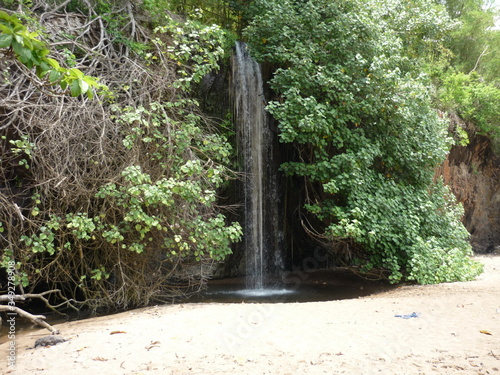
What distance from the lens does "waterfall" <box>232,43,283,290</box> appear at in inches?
363

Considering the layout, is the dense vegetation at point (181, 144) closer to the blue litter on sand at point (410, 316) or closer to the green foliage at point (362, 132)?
the green foliage at point (362, 132)

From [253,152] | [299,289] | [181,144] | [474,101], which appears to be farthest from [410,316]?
[474,101]

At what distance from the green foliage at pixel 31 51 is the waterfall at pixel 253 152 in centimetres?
691

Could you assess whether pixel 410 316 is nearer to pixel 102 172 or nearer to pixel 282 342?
pixel 282 342

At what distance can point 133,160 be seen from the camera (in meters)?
6.07

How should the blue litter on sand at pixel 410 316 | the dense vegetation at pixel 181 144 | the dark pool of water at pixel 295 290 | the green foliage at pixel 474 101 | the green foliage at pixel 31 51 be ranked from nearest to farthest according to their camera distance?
the green foliage at pixel 31 51 < the blue litter on sand at pixel 410 316 < the dense vegetation at pixel 181 144 < the dark pool of water at pixel 295 290 < the green foliage at pixel 474 101

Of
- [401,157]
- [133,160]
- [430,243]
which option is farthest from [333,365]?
[401,157]

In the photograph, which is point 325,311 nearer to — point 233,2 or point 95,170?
point 95,170

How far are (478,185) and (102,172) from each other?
1335 centimetres

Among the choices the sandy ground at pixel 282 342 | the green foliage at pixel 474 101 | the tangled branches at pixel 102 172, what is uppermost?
the green foliage at pixel 474 101

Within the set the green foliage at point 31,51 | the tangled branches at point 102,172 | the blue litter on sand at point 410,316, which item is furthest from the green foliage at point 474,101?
the green foliage at point 31,51

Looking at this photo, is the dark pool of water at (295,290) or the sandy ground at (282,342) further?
the dark pool of water at (295,290)

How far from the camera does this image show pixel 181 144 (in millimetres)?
6375

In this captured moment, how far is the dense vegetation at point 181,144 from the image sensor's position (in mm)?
5789
